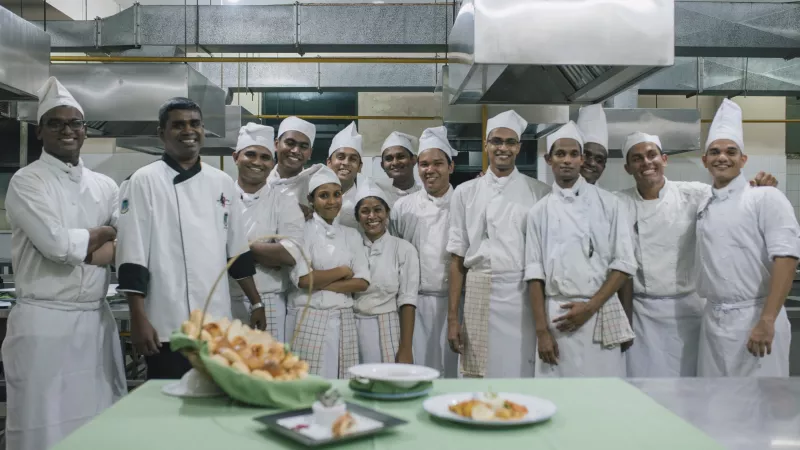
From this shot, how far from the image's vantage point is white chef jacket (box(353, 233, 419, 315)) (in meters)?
3.05

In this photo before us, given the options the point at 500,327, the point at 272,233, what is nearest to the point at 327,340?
the point at 272,233

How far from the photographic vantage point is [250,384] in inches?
57.2

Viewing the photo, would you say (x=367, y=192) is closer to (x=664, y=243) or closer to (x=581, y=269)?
(x=581, y=269)

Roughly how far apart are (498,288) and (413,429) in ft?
5.54

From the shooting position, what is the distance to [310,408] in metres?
1.47

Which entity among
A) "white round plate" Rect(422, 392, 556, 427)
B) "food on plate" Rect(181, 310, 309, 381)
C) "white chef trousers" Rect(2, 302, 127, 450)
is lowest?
"white chef trousers" Rect(2, 302, 127, 450)

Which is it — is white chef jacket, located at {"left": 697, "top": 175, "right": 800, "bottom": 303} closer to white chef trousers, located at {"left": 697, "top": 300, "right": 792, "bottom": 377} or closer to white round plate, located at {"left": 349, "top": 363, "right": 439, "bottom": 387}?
white chef trousers, located at {"left": 697, "top": 300, "right": 792, "bottom": 377}

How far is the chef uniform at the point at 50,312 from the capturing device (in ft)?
8.20

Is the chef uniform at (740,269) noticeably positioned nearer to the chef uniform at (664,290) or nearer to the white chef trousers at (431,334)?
the chef uniform at (664,290)

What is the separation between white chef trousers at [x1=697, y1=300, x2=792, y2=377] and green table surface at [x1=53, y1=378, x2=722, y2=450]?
1410mm

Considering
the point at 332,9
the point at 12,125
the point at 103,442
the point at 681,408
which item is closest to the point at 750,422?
the point at 681,408

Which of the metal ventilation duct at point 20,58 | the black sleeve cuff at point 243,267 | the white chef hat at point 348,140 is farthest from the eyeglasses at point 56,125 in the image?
the white chef hat at point 348,140

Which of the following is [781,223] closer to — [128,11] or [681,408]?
[681,408]

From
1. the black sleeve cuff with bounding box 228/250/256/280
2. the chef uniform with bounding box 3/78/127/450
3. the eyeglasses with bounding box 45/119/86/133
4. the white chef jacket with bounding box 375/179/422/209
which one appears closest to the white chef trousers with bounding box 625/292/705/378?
the white chef jacket with bounding box 375/179/422/209
